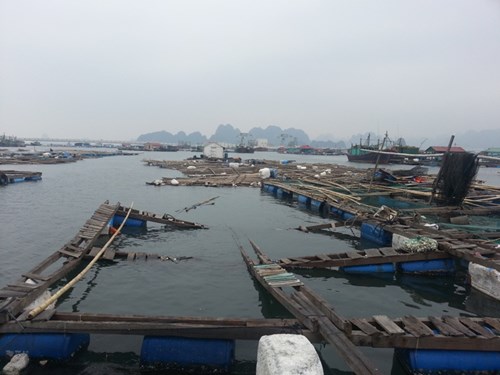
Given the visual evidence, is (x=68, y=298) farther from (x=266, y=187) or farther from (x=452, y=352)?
(x=266, y=187)

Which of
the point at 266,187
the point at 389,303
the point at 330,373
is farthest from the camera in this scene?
the point at 266,187

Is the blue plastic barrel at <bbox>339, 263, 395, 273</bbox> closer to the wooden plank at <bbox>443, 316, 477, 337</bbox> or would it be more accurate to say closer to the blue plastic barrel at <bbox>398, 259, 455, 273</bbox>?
the blue plastic barrel at <bbox>398, 259, 455, 273</bbox>

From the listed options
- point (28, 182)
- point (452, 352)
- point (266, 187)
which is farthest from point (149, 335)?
point (28, 182)

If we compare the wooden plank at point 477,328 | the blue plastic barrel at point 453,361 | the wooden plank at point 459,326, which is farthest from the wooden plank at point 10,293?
the wooden plank at point 477,328

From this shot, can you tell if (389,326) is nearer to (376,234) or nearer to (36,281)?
(36,281)

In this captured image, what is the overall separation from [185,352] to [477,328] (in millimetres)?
7136

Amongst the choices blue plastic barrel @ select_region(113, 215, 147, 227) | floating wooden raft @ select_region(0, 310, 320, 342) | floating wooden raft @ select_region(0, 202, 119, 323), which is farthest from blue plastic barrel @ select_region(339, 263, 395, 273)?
blue plastic barrel @ select_region(113, 215, 147, 227)

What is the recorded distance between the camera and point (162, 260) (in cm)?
1625

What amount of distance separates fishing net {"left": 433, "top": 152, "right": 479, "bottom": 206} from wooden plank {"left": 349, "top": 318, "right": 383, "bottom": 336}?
64.6 ft

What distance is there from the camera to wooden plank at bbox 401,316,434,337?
7579mm

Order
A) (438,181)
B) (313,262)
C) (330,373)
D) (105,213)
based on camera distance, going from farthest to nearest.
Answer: (438,181) → (105,213) → (313,262) → (330,373)

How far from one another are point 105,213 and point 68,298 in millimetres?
8661

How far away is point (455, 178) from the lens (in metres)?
23.7

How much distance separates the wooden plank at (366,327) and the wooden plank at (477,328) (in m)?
2.57
